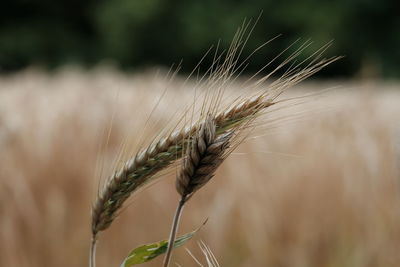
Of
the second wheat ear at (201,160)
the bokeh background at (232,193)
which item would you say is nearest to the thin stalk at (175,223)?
the second wheat ear at (201,160)

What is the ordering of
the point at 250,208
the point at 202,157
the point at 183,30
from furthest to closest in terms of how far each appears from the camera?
the point at 183,30, the point at 250,208, the point at 202,157

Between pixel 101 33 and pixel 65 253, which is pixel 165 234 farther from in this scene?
pixel 101 33

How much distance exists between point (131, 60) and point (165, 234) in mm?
10645

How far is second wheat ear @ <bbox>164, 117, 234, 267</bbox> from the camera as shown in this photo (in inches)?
13.7

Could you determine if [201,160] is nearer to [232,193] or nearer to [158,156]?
[158,156]

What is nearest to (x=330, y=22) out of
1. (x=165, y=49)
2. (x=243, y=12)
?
(x=243, y=12)

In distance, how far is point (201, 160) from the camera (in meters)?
0.35

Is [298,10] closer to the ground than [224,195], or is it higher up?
higher up

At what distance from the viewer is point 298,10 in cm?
980

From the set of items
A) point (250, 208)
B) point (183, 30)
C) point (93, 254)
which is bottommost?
point (183, 30)

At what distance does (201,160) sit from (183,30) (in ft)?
36.5

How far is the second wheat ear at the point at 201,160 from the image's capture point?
1.14 feet

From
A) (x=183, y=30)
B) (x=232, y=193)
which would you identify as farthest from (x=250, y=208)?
(x=183, y=30)

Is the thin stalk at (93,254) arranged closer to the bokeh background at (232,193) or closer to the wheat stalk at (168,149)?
the wheat stalk at (168,149)
